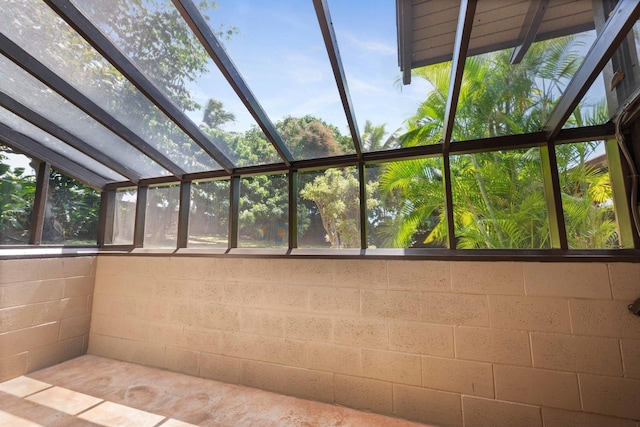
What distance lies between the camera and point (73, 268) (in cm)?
314

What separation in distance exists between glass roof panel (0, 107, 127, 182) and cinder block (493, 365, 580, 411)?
424 cm

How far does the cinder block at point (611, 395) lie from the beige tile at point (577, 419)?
1.3 inches

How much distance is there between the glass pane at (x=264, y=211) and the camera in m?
2.86

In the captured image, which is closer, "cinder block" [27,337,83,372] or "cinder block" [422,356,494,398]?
"cinder block" [422,356,494,398]

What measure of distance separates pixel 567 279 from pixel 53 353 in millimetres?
4681

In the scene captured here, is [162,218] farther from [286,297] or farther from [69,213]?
[286,297]

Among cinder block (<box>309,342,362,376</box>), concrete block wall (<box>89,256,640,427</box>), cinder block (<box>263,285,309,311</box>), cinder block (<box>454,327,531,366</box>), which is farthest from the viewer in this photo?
cinder block (<box>263,285,309,311</box>)

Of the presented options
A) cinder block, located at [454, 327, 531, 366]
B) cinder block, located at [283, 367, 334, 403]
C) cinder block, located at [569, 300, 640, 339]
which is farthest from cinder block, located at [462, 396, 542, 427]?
cinder block, located at [283, 367, 334, 403]

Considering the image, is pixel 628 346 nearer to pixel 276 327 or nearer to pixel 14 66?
pixel 276 327

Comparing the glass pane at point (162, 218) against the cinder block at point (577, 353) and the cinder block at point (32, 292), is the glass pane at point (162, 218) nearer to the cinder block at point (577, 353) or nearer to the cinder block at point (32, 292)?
the cinder block at point (32, 292)

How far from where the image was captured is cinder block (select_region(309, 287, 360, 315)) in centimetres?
232

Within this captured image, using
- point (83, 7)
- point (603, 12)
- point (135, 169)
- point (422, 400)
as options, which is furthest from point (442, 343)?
point (135, 169)

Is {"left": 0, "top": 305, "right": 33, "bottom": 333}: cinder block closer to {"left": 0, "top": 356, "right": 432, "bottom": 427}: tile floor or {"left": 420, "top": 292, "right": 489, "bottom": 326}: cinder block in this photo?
{"left": 0, "top": 356, "right": 432, "bottom": 427}: tile floor

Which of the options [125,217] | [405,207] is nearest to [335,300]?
[405,207]
